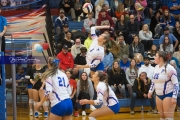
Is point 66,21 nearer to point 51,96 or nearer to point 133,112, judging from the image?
point 133,112

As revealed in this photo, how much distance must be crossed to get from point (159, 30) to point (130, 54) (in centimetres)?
234

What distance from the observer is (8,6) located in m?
15.4

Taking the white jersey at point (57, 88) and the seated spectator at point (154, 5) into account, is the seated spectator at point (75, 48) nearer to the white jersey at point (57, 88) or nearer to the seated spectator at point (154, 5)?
the seated spectator at point (154, 5)

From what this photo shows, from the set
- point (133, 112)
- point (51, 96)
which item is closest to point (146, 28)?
point (133, 112)

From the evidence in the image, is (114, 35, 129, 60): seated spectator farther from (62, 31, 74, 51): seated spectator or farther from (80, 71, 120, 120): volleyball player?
(80, 71, 120, 120): volleyball player

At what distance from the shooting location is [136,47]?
1752cm

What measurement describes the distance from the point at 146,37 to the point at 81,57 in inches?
128

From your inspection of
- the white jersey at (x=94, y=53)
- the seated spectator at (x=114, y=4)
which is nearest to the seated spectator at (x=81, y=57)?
the white jersey at (x=94, y=53)

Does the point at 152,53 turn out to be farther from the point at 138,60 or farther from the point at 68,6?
the point at 68,6

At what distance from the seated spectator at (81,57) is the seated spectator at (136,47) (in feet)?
6.35

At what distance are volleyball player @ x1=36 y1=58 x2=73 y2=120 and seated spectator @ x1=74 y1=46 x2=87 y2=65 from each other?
20.4ft

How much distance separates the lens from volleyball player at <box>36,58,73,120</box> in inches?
387

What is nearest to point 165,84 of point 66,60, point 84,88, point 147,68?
point 84,88

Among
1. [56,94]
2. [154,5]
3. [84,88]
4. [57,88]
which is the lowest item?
[84,88]
